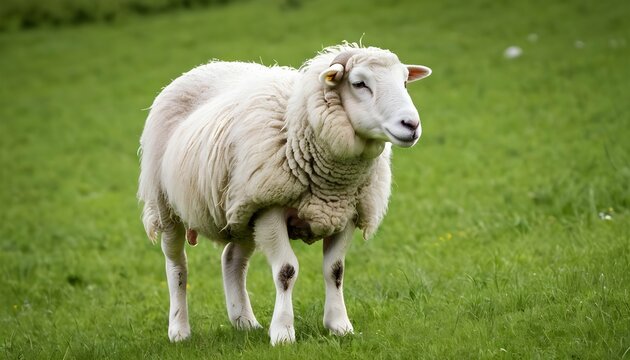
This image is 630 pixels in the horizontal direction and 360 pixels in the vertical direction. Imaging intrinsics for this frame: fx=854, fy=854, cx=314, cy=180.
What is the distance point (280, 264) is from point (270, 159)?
25.9 inches

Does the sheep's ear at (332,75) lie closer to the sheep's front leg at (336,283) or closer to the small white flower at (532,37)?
the sheep's front leg at (336,283)

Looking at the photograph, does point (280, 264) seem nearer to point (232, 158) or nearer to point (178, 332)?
point (232, 158)

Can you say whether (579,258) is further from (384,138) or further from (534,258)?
(384,138)

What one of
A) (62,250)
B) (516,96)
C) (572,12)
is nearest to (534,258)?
(62,250)

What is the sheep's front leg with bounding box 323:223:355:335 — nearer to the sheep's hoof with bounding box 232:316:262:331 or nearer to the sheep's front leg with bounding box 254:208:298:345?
the sheep's front leg with bounding box 254:208:298:345

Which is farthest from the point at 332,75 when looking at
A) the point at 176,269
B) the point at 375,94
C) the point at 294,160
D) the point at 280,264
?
the point at 176,269

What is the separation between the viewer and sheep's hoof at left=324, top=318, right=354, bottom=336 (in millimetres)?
5430

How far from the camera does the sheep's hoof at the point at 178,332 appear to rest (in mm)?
6184

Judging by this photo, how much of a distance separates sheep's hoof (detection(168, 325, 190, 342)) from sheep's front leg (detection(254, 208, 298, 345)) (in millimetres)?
1102

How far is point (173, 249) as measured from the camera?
6449 millimetres

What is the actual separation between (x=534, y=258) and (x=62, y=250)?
620 cm

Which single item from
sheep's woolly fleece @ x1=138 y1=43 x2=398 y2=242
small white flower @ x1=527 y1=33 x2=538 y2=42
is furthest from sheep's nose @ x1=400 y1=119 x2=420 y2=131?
small white flower @ x1=527 y1=33 x2=538 y2=42

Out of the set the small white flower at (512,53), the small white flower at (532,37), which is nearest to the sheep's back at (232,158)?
the small white flower at (512,53)

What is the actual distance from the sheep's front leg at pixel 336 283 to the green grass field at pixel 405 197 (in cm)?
13
